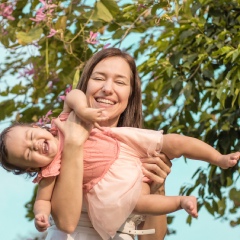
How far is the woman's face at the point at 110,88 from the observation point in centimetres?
411

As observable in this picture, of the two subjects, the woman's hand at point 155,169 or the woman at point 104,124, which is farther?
the woman's hand at point 155,169

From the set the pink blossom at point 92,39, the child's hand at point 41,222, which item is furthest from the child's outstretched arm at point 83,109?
the pink blossom at point 92,39

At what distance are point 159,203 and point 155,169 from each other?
21 cm

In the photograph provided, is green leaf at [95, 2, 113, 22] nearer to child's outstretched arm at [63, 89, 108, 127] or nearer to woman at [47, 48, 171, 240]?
woman at [47, 48, 171, 240]

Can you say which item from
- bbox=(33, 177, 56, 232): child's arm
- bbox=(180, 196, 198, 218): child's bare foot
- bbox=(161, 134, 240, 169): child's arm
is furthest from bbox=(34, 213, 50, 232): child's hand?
bbox=(161, 134, 240, 169): child's arm

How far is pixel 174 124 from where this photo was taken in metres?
6.73

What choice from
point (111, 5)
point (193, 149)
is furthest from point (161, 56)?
point (193, 149)

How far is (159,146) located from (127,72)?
316 millimetres

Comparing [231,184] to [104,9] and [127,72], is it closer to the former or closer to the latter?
[104,9]

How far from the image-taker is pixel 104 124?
4.18 meters

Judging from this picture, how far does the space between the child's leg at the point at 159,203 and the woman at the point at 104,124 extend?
0.16 metres

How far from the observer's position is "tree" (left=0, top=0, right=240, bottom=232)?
6070 mm

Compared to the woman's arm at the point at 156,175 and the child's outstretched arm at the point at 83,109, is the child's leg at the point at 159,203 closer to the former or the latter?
the woman's arm at the point at 156,175

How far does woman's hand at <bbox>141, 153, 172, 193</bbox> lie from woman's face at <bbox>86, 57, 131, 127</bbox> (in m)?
0.21
